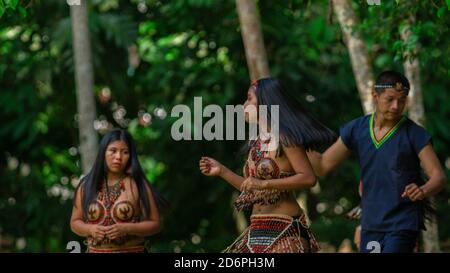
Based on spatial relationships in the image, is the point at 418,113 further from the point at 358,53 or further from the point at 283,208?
the point at 283,208

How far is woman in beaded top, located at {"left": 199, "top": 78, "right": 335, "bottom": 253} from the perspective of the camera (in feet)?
23.6

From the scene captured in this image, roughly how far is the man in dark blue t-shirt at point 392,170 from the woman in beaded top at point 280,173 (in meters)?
0.53

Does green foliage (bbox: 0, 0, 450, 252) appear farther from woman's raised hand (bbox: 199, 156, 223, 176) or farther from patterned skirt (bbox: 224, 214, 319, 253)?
woman's raised hand (bbox: 199, 156, 223, 176)

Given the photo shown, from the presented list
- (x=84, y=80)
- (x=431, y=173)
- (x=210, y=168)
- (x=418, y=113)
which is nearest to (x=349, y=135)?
(x=431, y=173)

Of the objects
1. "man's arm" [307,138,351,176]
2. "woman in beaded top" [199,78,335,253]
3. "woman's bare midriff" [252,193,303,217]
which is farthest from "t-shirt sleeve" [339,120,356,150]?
"woman's bare midriff" [252,193,303,217]

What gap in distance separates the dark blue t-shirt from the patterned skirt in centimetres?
59

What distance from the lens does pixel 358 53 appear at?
10.7 meters

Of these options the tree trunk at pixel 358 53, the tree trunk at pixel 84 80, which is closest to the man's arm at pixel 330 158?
the tree trunk at pixel 358 53

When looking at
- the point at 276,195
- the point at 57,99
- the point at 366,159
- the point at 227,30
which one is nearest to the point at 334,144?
the point at 366,159

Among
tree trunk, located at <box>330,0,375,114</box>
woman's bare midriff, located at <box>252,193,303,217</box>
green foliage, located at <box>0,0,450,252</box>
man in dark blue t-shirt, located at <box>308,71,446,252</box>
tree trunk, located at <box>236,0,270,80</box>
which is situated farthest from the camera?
green foliage, located at <box>0,0,450,252</box>

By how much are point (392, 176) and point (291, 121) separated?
0.88 m

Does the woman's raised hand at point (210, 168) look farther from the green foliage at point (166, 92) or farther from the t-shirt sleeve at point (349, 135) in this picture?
the green foliage at point (166, 92)

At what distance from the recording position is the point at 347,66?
14586 millimetres

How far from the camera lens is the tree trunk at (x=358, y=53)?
34.4 feet
